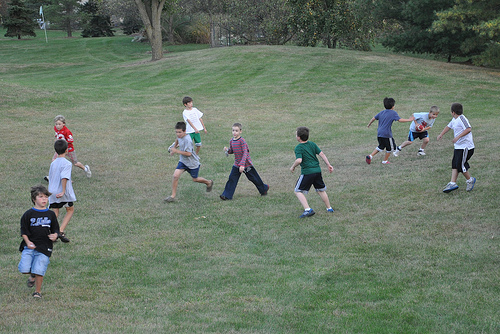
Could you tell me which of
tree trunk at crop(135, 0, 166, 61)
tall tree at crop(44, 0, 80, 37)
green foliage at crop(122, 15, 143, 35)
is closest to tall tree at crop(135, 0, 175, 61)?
tree trunk at crop(135, 0, 166, 61)

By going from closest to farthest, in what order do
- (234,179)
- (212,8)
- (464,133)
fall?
1. (464,133)
2. (234,179)
3. (212,8)

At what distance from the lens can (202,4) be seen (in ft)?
156

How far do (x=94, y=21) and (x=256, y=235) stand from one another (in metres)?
61.5

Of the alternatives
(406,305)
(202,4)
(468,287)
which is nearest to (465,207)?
(468,287)

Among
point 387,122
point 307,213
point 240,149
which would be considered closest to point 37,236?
point 307,213

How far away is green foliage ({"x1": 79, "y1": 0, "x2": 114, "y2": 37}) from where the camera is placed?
60.8 meters

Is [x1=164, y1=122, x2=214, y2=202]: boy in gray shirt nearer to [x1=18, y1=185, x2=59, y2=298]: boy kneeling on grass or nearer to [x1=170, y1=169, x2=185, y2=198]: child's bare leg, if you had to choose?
[x1=170, y1=169, x2=185, y2=198]: child's bare leg

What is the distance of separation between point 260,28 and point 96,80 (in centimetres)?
1854

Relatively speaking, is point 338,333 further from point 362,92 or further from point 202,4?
point 202,4

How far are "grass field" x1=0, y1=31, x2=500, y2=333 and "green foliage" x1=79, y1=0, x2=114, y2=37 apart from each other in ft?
136

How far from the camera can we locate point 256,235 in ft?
29.2

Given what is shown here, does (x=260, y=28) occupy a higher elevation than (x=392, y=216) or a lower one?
higher

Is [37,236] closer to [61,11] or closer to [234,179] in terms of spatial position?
[234,179]

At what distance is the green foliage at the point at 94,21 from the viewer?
60781 millimetres
